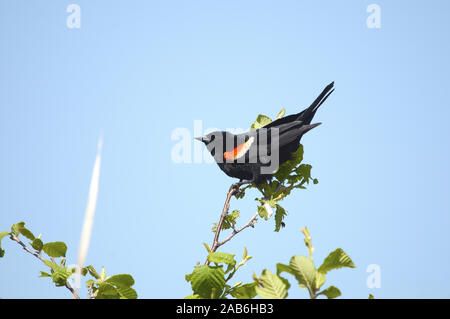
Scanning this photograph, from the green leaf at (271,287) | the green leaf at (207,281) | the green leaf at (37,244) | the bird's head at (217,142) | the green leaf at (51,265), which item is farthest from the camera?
the bird's head at (217,142)

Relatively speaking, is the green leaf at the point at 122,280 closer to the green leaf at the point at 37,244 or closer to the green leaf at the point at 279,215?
the green leaf at the point at 37,244

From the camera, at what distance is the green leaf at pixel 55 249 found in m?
2.20

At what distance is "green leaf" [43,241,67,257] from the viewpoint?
2200 millimetres

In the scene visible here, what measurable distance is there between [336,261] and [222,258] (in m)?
0.58

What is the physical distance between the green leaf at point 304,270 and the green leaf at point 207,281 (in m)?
0.47

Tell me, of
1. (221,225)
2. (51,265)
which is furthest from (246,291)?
(51,265)

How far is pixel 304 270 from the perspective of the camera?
151 cm

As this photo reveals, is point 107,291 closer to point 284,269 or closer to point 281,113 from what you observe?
point 284,269

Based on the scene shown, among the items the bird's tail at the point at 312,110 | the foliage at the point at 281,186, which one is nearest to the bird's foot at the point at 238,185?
the foliage at the point at 281,186

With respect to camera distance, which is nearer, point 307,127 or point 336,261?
point 336,261

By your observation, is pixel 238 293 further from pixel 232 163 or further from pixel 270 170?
pixel 232 163

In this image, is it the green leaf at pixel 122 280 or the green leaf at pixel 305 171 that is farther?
the green leaf at pixel 305 171
